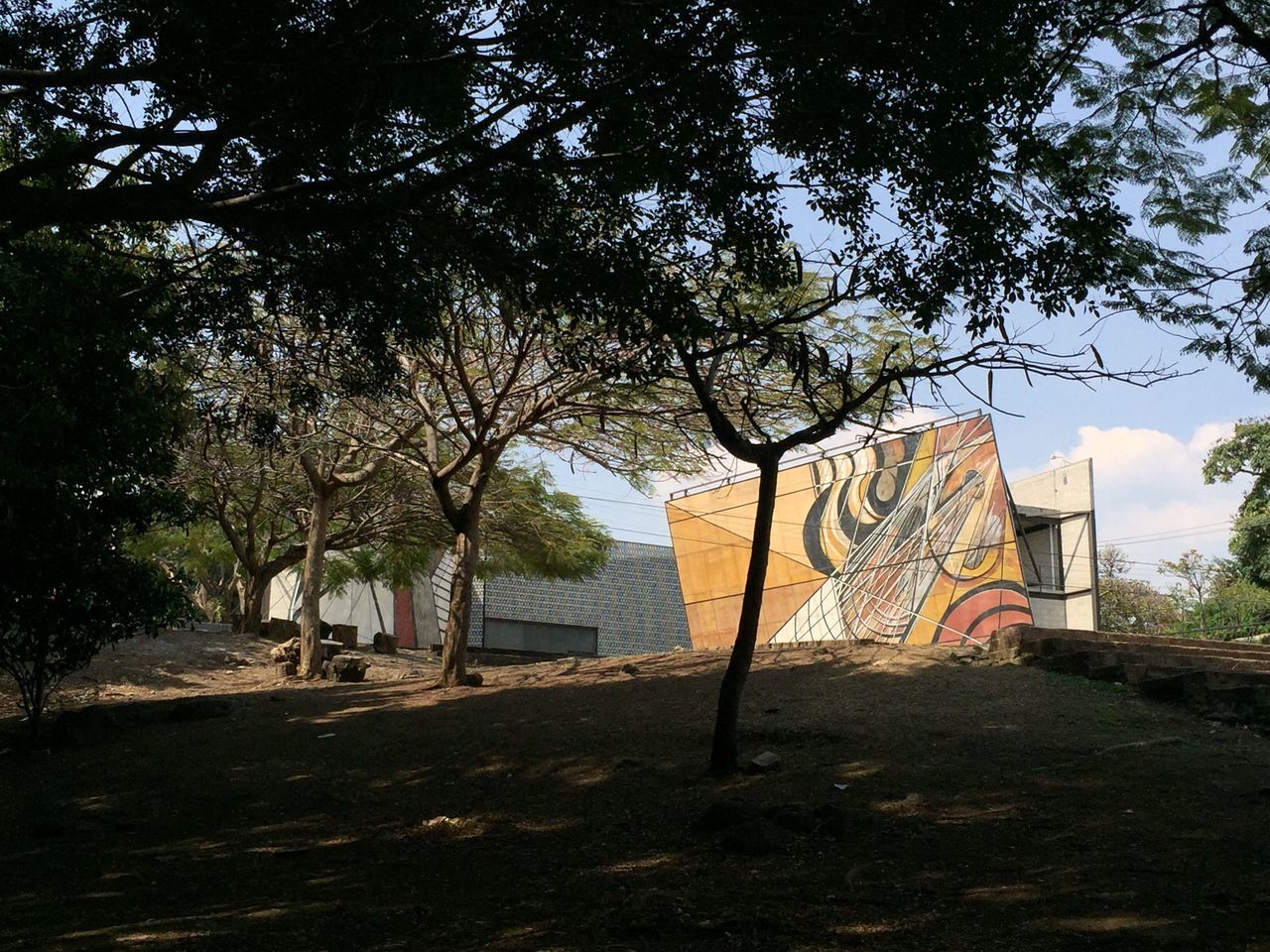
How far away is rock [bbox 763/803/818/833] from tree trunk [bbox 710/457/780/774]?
1124 millimetres

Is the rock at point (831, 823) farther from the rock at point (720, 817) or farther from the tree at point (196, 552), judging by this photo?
the tree at point (196, 552)

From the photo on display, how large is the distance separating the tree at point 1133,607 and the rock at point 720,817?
1273 inches

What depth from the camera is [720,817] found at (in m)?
6.61

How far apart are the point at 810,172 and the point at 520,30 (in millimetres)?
2055

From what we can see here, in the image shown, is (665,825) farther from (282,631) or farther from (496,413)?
(282,631)

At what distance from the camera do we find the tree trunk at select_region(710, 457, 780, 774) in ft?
25.4

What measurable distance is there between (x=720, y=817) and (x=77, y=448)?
6.16 meters

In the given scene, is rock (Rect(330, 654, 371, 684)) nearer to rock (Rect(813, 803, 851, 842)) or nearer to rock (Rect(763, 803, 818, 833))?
rock (Rect(763, 803, 818, 833))

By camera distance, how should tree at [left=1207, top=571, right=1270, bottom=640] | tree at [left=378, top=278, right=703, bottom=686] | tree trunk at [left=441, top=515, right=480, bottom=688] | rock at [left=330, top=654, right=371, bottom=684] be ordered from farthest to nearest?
tree at [left=1207, top=571, right=1270, bottom=640]
rock at [left=330, top=654, right=371, bottom=684]
tree trunk at [left=441, top=515, right=480, bottom=688]
tree at [left=378, top=278, right=703, bottom=686]

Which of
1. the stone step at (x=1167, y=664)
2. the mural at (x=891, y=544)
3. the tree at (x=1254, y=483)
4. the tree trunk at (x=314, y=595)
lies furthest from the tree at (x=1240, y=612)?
the tree trunk at (x=314, y=595)

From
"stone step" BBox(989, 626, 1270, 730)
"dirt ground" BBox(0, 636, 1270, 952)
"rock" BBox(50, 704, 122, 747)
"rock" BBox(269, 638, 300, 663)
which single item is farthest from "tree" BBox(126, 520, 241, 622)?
"stone step" BBox(989, 626, 1270, 730)

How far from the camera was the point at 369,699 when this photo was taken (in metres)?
13.3

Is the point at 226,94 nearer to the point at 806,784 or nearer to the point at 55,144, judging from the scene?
the point at 55,144

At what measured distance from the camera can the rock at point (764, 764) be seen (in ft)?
26.4
